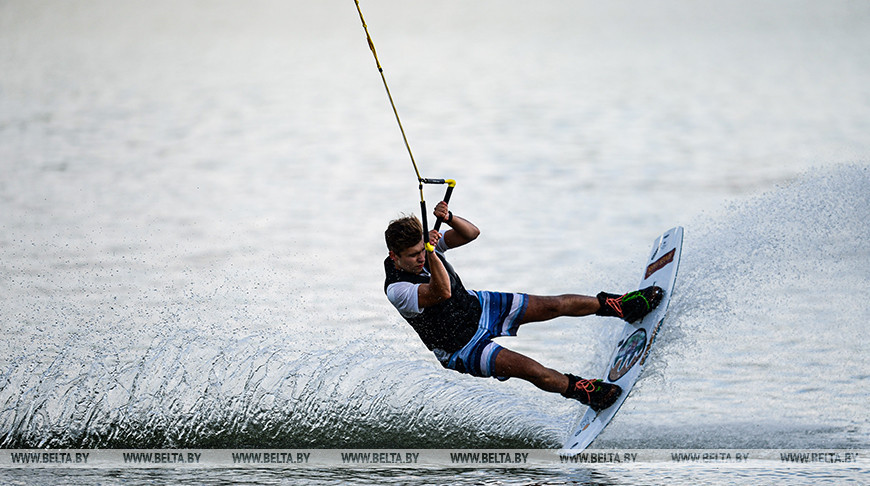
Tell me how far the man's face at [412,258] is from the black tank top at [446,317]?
0.18 feet

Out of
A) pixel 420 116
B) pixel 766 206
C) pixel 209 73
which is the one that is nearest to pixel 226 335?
pixel 766 206

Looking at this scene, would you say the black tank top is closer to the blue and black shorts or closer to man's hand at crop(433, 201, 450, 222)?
the blue and black shorts

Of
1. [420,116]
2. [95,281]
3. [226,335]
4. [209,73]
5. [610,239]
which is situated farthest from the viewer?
[209,73]

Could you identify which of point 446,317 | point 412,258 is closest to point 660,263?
point 446,317

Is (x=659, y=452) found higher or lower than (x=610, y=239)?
higher

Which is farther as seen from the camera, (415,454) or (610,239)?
(610,239)

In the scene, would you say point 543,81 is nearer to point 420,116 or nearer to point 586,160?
point 420,116

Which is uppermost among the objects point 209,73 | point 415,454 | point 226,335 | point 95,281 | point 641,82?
point 415,454

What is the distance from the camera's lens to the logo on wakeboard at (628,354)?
5.66 m

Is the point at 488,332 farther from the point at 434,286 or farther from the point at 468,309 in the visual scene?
the point at 434,286

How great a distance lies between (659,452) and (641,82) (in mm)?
18111

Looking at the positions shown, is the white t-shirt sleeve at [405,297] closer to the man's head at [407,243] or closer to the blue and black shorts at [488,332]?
the man's head at [407,243]

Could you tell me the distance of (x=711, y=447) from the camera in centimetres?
550

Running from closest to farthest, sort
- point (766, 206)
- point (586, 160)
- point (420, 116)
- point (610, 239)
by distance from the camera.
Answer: point (766, 206)
point (610, 239)
point (586, 160)
point (420, 116)
